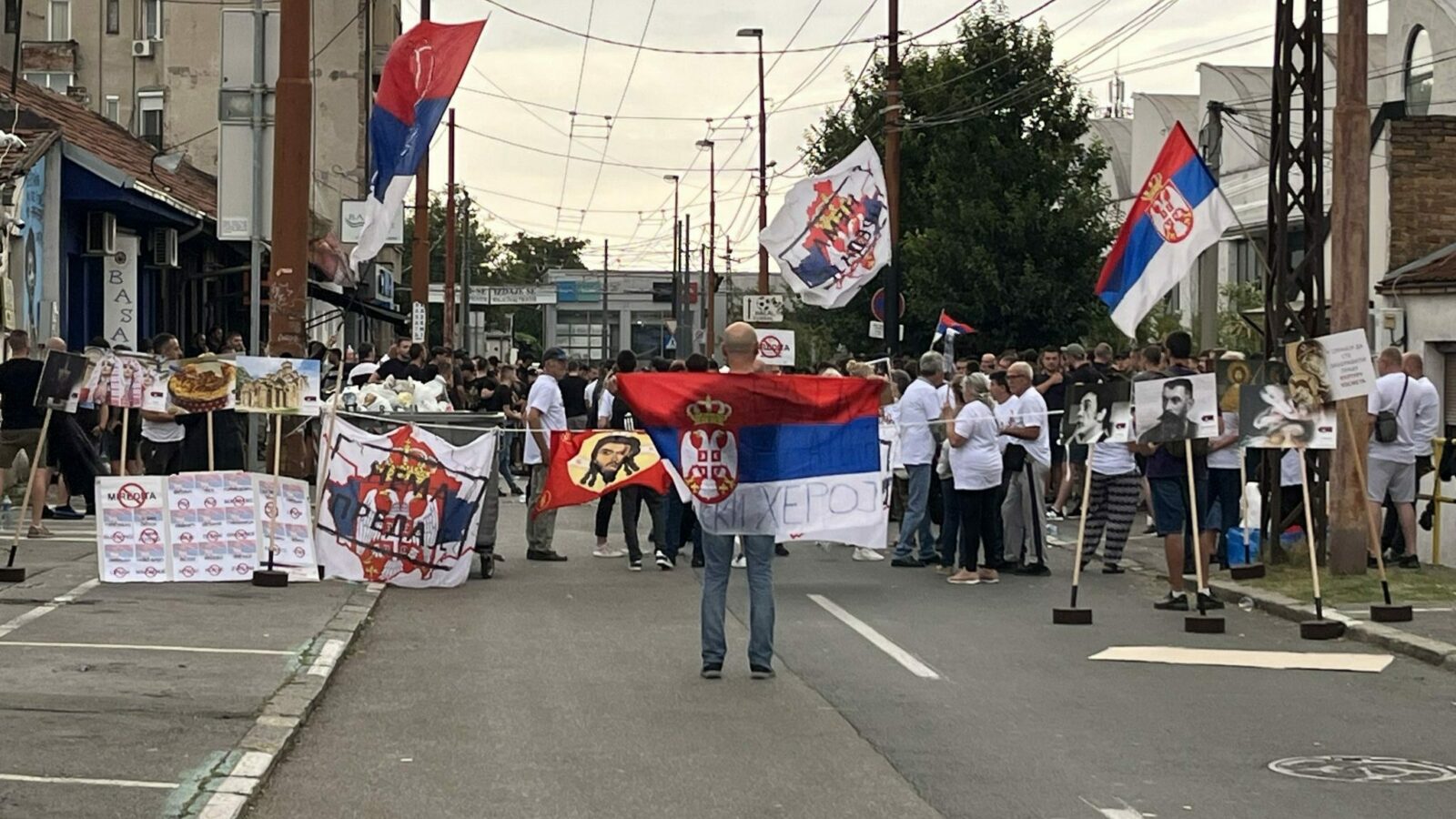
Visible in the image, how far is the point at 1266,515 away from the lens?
16.7 metres

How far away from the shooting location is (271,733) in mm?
8359

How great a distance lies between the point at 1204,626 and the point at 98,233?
18.1m

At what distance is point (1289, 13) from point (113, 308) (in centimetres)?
1697

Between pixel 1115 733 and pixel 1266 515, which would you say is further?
pixel 1266 515

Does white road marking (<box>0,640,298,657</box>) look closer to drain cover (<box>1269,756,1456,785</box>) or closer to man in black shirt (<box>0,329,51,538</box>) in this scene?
drain cover (<box>1269,756,1456,785</box>)

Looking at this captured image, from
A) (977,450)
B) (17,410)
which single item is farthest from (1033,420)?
(17,410)

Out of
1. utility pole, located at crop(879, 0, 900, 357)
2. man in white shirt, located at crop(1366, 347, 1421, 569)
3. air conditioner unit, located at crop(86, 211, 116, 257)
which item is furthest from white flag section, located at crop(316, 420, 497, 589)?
utility pole, located at crop(879, 0, 900, 357)

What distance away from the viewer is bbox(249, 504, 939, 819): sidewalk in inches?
291

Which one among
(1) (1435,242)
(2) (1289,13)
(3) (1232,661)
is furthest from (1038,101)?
(3) (1232,661)

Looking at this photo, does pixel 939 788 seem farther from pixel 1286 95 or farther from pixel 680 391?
pixel 1286 95

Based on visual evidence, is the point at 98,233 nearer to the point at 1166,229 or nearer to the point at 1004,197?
the point at 1166,229

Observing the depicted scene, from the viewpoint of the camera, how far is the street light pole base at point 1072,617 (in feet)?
42.9

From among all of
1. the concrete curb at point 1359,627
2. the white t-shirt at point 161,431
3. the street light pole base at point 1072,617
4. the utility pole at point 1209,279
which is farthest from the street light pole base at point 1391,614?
the utility pole at point 1209,279

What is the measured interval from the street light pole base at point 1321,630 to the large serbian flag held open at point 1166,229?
4.74m
